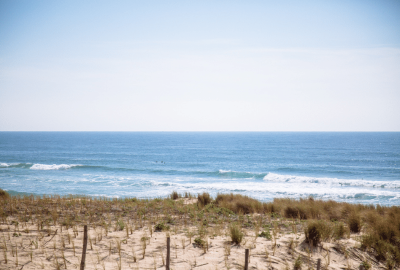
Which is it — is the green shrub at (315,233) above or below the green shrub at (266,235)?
above

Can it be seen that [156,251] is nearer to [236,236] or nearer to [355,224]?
[236,236]

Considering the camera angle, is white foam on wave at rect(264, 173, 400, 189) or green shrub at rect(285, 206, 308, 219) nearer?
green shrub at rect(285, 206, 308, 219)

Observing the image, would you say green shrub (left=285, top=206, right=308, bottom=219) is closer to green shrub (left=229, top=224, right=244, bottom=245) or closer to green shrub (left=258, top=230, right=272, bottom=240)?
green shrub (left=258, top=230, right=272, bottom=240)

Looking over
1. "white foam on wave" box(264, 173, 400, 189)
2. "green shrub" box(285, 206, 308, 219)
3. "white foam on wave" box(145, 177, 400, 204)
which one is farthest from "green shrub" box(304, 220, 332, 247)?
"white foam on wave" box(264, 173, 400, 189)

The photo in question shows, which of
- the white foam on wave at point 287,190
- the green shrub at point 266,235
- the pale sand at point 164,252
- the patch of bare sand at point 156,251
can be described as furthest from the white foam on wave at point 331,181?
the green shrub at point 266,235

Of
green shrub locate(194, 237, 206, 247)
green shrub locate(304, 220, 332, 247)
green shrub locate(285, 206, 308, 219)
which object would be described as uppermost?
green shrub locate(304, 220, 332, 247)

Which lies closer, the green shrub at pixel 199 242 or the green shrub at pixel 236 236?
the green shrub at pixel 199 242

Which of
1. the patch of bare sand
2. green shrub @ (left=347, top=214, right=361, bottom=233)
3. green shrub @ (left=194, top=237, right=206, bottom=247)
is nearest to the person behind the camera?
the patch of bare sand

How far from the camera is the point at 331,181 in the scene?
33.8 metres

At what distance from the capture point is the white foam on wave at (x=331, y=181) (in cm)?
3081

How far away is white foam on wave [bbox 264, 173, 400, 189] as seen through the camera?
30812 millimetres

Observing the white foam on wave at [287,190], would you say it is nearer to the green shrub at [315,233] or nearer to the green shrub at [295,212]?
the green shrub at [295,212]

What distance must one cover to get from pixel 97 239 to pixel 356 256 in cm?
772

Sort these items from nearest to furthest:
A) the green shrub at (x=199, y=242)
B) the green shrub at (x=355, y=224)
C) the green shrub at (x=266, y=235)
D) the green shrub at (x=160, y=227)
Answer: the green shrub at (x=199, y=242), the green shrub at (x=266, y=235), the green shrub at (x=160, y=227), the green shrub at (x=355, y=224)
